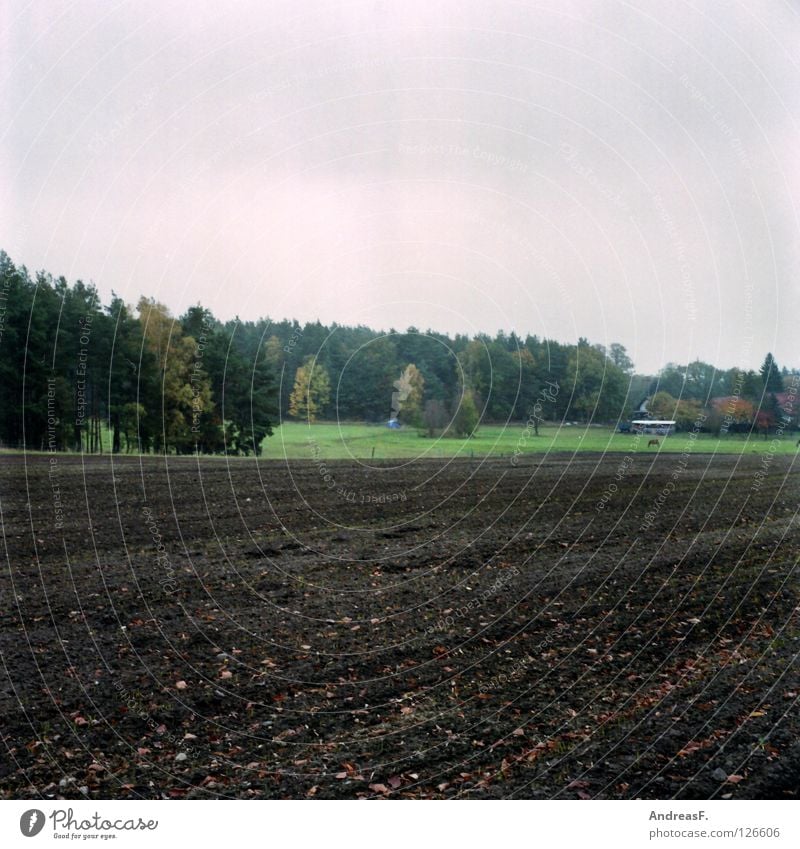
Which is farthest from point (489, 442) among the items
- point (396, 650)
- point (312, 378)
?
point (396, 650)

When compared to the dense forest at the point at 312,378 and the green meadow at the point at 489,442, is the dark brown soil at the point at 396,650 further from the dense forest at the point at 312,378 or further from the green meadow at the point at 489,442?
the dense forest at the point at 312,378

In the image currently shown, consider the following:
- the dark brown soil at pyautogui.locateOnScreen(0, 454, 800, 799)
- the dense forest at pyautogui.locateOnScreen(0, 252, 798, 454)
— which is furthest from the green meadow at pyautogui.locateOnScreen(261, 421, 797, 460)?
the dark brown soil at pyautogui.locateOnScreen(0, 454, 800, 799)

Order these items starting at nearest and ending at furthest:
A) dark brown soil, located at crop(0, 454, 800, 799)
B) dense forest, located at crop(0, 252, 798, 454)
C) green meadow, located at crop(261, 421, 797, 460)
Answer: dark brown soil, located at crop(0, 454, 800, 799)
dense forest, located at crop(0, 252, 798, 454)
green meadow, located at crop(261, 421, 797, 460)

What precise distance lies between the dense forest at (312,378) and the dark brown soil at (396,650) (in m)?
1.43

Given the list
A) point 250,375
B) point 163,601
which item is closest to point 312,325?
point 250,375

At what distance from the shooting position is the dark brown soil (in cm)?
448

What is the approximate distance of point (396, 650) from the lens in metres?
5.96

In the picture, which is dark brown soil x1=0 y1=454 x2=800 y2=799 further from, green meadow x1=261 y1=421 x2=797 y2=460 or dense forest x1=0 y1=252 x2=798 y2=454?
dense forest x1=0 y1=252 x2=798 y2=454

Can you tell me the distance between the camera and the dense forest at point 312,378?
9016 mm

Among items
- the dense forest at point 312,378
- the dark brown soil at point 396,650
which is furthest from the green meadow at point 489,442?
the dark brown soil at point 396,650

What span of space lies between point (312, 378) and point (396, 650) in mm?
4786

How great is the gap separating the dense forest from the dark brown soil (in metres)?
1.43

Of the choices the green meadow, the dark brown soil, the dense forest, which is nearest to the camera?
the dark brown soil

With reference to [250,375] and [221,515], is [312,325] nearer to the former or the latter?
[250,375]
